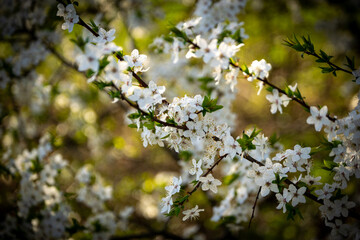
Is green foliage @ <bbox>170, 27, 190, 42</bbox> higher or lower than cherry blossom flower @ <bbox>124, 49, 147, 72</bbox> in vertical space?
higher

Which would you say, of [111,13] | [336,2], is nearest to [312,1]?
[336,2]

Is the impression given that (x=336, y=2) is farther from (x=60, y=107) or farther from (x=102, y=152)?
(x=60, y=107)

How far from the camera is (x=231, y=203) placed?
2645mm

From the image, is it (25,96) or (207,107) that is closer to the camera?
(207,107)

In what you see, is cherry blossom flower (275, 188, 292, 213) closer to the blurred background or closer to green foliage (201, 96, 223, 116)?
green foliage (201, 96, 223, 116)

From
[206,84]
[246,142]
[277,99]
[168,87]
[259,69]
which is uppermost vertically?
[168,87]

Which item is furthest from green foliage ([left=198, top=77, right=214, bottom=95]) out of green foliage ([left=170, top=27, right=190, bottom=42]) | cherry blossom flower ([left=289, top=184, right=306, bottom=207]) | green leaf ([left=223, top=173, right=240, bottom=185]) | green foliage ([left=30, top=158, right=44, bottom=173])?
green foliage ([left=30, top=158, right=44, bottom=173])

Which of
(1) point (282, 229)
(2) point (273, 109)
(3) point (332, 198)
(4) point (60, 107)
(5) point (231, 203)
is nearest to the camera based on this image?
(3) point (332, 198)

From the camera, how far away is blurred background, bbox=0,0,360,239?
3.95 m

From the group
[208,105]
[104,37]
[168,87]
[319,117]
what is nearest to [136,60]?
[104,37]

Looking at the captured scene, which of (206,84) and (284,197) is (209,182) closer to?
(284,197)

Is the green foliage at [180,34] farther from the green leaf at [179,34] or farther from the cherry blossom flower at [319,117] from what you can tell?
the cherry blossom flower at [319,117]

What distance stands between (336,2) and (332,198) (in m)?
5.03

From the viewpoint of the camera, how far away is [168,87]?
193 inches
